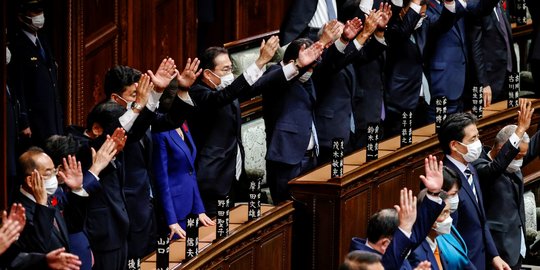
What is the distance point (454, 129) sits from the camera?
6926mm

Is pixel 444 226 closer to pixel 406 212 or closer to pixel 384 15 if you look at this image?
pixel 406 212

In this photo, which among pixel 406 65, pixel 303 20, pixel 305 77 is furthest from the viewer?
pixel 406 65

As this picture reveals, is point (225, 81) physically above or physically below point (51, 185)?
above

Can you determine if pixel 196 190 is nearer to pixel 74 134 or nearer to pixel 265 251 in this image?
pixel 265 251

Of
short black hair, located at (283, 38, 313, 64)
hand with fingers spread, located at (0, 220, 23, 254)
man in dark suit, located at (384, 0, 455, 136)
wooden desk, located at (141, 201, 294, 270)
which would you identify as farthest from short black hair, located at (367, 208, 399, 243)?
man in dark suit, located at (384, 0, 455, 136)

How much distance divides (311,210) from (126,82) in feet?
4.37

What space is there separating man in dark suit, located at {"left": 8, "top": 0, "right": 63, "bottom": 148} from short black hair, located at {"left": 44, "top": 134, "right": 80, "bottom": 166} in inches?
28.5

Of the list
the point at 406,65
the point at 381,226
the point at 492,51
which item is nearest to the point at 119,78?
the point at 381,226

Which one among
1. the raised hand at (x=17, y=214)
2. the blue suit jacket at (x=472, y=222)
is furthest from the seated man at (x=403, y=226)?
the raised hand at (x=17, y=214)

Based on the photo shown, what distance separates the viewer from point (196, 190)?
6605mm

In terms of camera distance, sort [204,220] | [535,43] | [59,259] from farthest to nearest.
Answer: [535,43] < [204,220] < [59,259]

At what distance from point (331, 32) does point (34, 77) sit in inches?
62.7

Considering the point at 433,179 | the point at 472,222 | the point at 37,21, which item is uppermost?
the point at 37,21

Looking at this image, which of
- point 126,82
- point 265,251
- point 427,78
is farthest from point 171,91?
point 427,78
